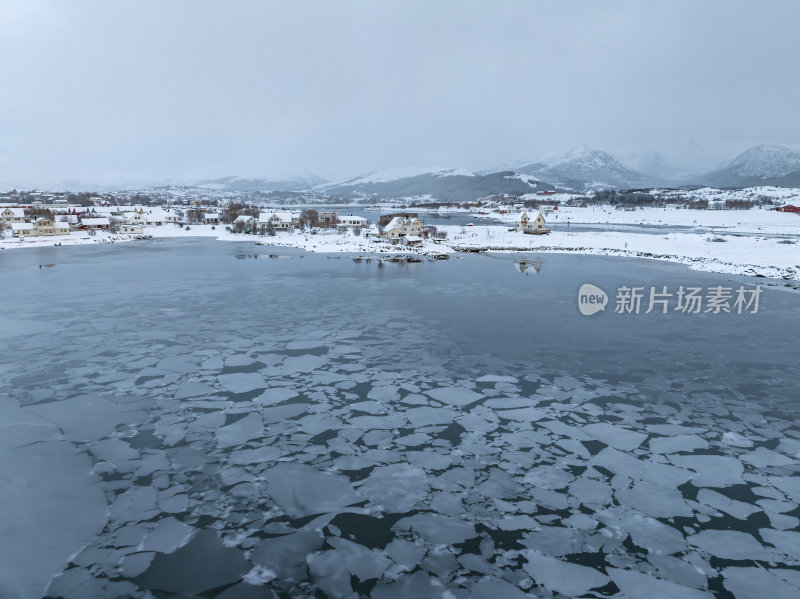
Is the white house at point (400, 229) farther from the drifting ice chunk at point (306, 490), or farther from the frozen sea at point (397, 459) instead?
the drifting ice chunk at point (306, 490)

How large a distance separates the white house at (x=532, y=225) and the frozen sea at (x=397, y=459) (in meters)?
47.9

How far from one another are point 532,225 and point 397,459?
6549 centimetres

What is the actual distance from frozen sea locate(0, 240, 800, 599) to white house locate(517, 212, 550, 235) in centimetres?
4792

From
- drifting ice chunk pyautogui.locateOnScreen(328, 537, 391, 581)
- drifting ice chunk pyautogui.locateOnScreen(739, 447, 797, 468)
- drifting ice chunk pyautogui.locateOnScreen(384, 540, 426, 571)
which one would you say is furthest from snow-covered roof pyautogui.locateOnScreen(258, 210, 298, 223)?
drifting ice chunk pyautogui.locateOnScreen(739, 447, 797, 468)

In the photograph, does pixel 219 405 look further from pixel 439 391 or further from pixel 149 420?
pixel 439 391

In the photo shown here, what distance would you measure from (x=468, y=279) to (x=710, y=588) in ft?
81.9

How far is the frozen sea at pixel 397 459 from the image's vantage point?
6.11m

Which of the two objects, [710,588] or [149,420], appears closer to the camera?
[710,588]

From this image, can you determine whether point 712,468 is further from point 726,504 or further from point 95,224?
point 95,224

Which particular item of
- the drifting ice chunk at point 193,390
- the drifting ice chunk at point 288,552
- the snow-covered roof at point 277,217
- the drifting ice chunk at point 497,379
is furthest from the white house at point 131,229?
the drifting ice chunk at point 288,552

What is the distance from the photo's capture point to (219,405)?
1078cm

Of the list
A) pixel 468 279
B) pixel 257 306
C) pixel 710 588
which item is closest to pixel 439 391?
pixel 710 588

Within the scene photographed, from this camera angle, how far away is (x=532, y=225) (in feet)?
227

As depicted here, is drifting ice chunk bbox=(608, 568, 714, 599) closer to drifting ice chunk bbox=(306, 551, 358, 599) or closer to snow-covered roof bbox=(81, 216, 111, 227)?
drifting ice chunk bbox=(306, 551, 358, 599)
